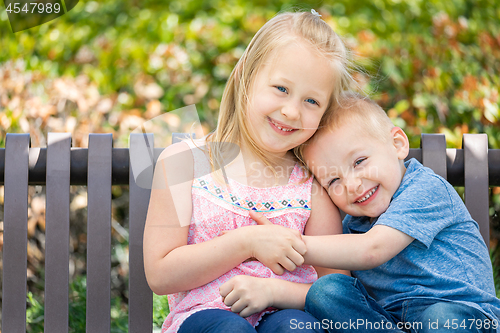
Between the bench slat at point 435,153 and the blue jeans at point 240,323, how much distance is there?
87 centimetres

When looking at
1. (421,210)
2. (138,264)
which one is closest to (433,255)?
(421,210)

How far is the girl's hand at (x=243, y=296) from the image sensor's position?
150cm

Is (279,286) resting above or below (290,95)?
below

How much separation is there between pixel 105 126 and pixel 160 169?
140cm

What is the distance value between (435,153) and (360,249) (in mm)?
678

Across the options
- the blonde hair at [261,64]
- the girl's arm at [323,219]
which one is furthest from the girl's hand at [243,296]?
the blonde hair at [261,64]

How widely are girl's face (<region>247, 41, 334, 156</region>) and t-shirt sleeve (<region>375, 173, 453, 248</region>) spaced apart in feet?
1.29

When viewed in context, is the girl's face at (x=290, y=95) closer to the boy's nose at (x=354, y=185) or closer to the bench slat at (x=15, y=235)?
the boy's nose at (x=354, y=185)

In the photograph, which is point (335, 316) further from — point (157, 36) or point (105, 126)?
point (157, 36)

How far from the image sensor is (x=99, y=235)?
6.15 ft

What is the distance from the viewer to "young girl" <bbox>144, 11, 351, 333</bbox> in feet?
5.14

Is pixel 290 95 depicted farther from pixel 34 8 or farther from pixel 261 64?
pixel 34 8

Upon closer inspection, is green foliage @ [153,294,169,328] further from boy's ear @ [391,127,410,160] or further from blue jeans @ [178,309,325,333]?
boy's ear @ [391,127,410,160]

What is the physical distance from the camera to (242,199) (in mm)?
1730
